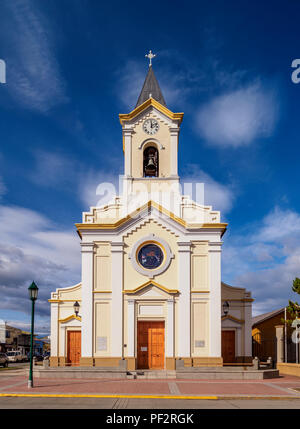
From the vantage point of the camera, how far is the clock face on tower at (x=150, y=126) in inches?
1243

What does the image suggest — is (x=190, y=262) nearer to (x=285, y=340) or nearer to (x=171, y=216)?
(x=171, y=216)

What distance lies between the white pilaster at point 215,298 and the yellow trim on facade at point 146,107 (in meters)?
9.35

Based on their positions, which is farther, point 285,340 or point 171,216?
point 285,340

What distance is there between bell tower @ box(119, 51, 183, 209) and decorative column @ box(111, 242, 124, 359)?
4611 mm

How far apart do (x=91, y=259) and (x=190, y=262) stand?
618 centimetres

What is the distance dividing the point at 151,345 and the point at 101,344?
3044 millimetres

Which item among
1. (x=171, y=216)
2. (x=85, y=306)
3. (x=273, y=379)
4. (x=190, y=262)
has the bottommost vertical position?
(x=273, y=379)

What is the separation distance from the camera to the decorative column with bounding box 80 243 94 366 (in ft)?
89.1

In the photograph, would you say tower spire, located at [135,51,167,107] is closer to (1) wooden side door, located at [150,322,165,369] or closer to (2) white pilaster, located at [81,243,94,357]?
(2) white pilaster, located at [81,243,94,357]

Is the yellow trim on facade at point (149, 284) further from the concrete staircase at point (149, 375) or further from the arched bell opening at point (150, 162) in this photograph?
the arched bell opening at point (150, 162)

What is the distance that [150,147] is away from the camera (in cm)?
3186

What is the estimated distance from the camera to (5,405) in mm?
15742


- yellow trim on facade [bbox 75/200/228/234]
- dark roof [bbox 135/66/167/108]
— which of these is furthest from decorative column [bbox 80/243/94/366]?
dark roof [bbox 135/66/167/108]
